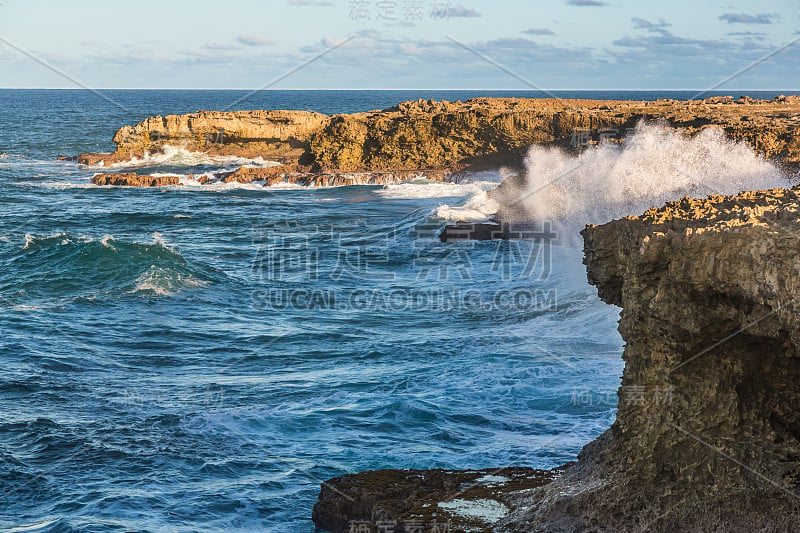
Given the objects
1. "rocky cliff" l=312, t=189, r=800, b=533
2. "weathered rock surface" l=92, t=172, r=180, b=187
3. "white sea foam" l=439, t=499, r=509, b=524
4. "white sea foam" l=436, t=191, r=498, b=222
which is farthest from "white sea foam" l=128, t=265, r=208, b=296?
"weathered rock surface" l=92, t=172, r=180, b=187

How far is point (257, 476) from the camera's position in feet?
31.6

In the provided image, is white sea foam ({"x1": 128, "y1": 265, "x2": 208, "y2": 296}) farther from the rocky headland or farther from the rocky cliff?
the rocky headland

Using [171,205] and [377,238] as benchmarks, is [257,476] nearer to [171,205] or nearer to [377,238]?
[377,238]

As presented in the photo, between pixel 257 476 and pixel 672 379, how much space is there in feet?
17.5

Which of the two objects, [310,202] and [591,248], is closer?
[591,248]

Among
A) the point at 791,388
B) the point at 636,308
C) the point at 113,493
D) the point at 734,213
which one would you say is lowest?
the point at 113,493

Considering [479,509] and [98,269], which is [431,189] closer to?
[98,269]

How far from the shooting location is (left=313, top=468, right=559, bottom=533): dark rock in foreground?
21.8ft

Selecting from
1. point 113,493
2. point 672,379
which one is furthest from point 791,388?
point 113,493

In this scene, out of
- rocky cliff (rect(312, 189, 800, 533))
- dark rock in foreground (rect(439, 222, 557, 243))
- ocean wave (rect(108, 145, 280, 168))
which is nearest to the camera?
rocky cliff (rect(312, 189, 800, 533))

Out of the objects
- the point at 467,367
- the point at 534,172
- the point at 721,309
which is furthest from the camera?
the point at 534,172

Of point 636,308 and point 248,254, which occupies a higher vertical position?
point 636,308

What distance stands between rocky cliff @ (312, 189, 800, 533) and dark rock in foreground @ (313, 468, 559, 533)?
0.48 metres

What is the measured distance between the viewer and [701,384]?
576 cm
